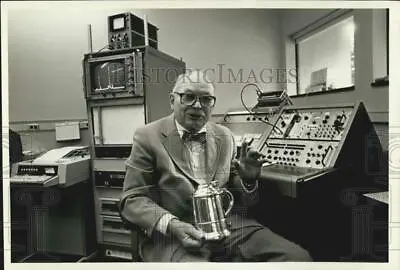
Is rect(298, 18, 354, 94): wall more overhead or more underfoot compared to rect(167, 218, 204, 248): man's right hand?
more overhead

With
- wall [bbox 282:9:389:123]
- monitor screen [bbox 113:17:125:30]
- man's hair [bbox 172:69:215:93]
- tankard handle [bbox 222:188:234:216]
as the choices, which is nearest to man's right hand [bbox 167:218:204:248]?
tankard handle [bbox 222:188:234:216]

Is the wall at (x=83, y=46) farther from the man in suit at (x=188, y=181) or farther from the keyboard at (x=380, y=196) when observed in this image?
the keyboard at (x=380, y=196)

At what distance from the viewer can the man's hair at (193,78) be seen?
1.18 meters

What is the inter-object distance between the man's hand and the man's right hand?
243 mm

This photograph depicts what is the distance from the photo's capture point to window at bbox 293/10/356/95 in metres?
1.18

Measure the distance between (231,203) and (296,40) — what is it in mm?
607

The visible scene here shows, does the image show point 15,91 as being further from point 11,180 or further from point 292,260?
point 292,260

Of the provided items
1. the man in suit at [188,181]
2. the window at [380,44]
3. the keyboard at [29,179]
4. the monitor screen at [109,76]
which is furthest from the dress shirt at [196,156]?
the window at [380,44]

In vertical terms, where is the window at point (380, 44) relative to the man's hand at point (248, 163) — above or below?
above

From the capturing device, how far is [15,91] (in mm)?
1219

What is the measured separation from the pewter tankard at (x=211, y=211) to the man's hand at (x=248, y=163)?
0.09 metres

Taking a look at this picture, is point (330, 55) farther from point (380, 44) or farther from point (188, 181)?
point (188, 181)

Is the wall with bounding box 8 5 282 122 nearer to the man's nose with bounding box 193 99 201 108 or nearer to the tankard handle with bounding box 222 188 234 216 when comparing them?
the man's nose with bounding box 193 99 201 108

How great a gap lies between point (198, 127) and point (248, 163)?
8.4 inches
